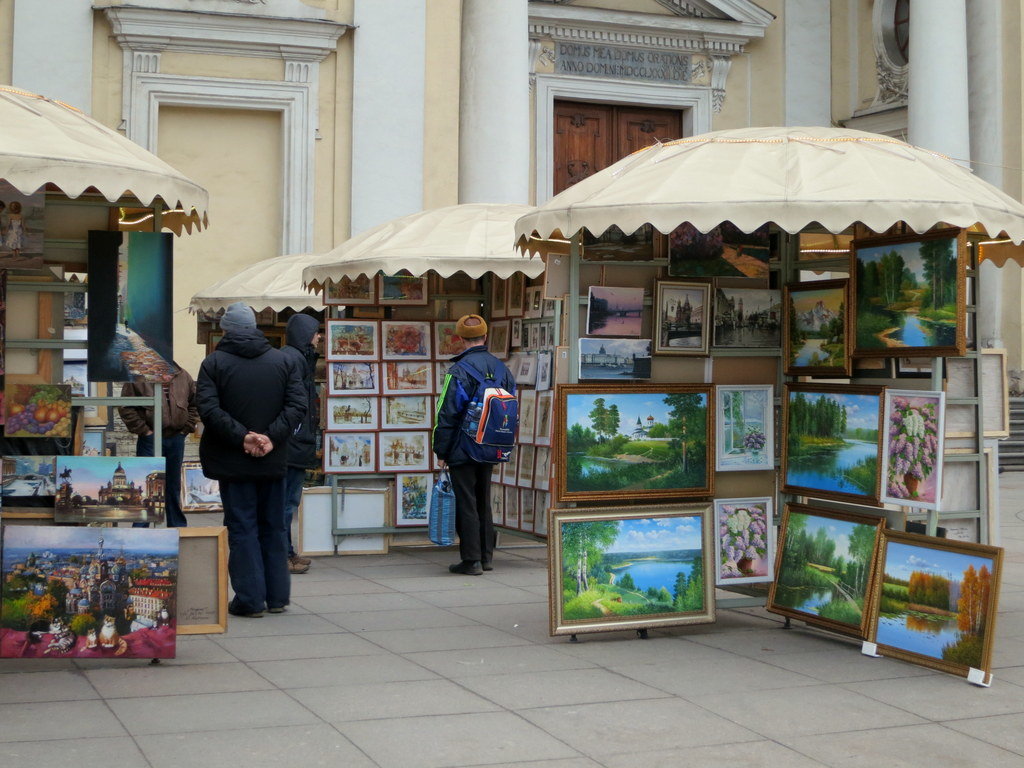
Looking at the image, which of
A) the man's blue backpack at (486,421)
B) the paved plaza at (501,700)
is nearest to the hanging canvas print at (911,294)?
the paved plaza at (501,700)

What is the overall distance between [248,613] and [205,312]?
639 centimetres

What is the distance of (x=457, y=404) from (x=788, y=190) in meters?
3.42

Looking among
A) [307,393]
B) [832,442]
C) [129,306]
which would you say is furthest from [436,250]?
[832,442]

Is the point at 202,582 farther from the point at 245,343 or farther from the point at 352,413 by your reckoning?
the point at 352,413

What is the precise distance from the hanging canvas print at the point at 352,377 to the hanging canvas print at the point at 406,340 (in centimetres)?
18

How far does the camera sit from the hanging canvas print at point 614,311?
7.37 meters

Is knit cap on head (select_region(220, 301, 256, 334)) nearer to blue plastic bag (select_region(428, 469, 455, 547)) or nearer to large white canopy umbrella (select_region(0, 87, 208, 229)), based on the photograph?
large white canopy umbrella (select_region(0, 87, 208, 229))

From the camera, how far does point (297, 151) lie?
17.1m

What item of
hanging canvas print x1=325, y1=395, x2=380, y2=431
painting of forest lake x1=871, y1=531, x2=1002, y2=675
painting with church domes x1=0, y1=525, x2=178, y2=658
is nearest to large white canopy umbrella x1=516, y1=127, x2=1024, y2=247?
painting of forest lake x1=871, y1=531, x2=1002, y2=675

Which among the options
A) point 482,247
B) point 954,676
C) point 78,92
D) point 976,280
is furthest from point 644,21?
point 954,676

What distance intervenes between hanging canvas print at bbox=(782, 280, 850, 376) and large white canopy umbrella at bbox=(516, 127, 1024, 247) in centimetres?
80

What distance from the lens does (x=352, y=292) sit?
35.7 ft

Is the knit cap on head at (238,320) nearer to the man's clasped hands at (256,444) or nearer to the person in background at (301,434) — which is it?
the man's clasped hands at (256,444)

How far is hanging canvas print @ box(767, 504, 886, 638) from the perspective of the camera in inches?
271
